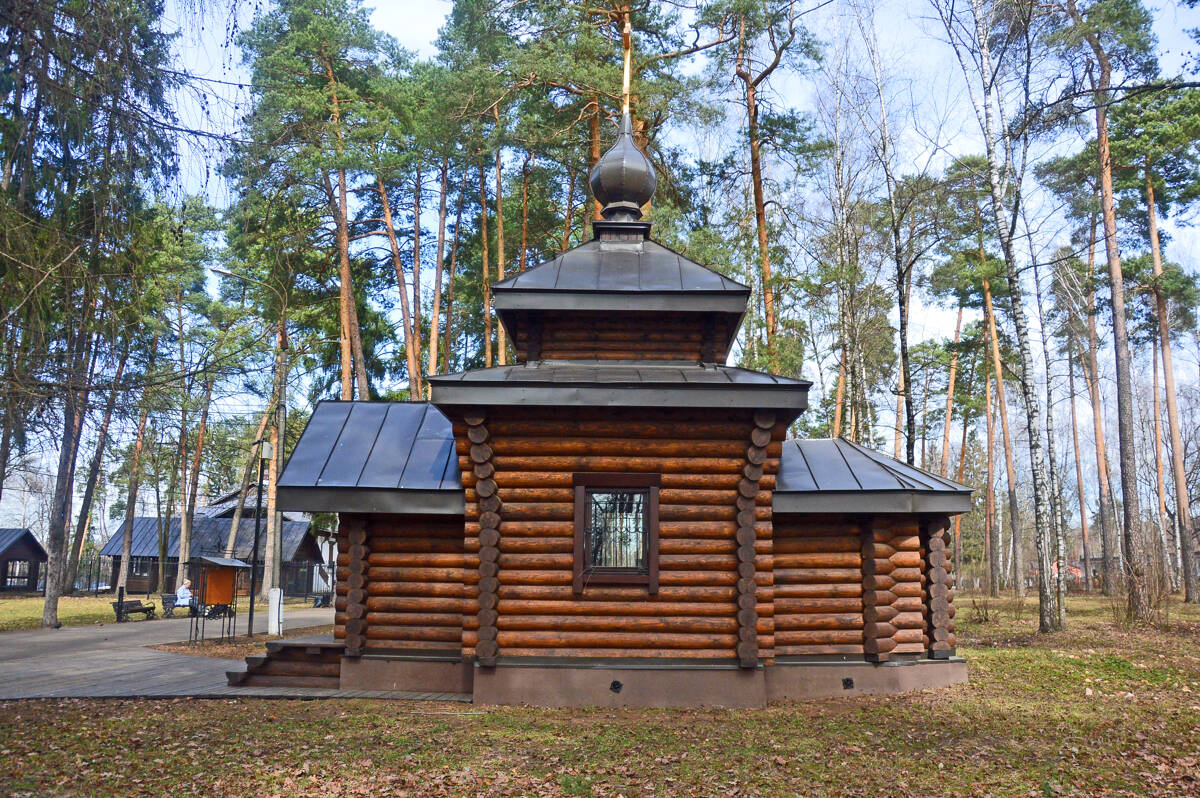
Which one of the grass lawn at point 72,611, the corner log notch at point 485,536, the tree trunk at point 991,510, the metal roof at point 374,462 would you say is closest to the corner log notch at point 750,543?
the corner log notch at point 485,536

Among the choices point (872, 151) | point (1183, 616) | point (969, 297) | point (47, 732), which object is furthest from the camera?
point (969, 297)

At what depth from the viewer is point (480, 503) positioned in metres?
10.4

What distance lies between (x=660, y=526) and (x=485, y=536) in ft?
6.86

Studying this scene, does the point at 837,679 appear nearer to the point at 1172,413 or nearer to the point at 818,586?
the point at 818,586

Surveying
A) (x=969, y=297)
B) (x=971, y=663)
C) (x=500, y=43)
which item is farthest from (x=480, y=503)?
(x=969, y=297)

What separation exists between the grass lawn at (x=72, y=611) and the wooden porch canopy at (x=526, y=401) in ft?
49.9

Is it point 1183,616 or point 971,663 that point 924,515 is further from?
point 1183,616

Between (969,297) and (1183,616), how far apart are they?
1640cm

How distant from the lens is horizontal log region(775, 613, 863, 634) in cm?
1128

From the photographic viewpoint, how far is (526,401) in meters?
10.1

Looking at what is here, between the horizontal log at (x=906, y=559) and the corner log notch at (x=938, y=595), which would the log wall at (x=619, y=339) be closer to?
the horizontal log at (x=906, y=559)

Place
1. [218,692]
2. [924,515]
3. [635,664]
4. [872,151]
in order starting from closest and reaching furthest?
[635,664]
[218,692]
[924,515]
[872,151]

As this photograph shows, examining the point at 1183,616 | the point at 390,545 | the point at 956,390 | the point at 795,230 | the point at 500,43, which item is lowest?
the point at 1183,616

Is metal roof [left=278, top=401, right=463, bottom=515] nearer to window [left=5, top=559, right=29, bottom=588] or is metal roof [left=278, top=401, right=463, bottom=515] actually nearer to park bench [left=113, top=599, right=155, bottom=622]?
park bench [left=113, top=599, right=155, bottom=622]
